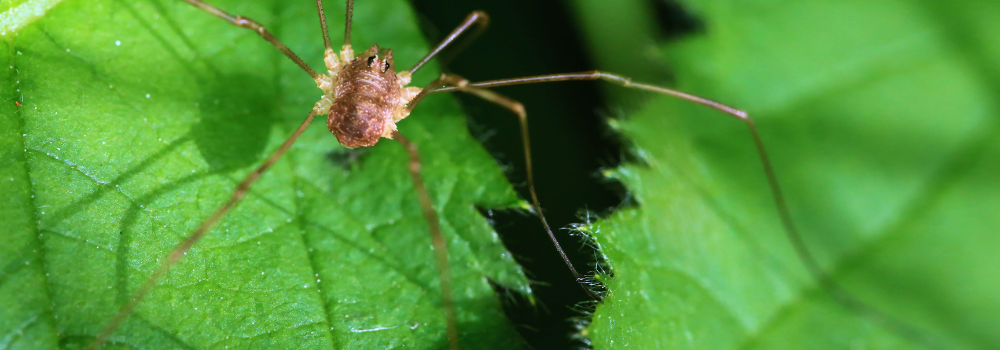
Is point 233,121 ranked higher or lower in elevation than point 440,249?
higher

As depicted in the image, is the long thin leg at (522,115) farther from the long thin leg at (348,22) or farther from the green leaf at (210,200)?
the long thin leg at (348,22)

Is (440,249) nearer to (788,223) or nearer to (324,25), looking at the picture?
(324,25)

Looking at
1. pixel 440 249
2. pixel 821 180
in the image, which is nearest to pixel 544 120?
pixel 440 249

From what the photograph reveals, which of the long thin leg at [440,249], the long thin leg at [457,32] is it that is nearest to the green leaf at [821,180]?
the long thin leg at [440,249]

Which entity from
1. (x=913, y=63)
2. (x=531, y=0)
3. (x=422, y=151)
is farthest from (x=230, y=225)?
(x=913, y=63)

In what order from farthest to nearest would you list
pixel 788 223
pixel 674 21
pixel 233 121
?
pixel 674 21 < pixel 788 223 < pixel 233 121

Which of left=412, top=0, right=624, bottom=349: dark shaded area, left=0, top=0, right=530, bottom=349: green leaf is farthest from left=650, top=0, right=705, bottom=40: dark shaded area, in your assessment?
left=0, top=0, right=530, bottom=349: green leaf
